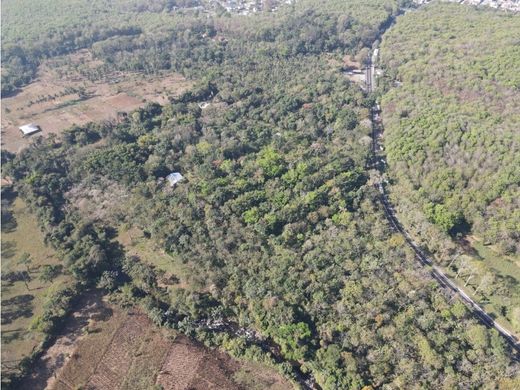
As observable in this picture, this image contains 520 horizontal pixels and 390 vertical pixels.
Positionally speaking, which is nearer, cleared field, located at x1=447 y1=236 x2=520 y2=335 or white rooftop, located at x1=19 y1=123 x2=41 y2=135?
cleared field, located at x1=447 y1=236 x2=520 y2=335

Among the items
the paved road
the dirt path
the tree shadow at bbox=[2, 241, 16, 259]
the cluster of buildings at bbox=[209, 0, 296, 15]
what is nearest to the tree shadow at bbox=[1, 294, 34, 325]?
the dirt path

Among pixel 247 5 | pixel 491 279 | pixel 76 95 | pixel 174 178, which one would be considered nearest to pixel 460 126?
pixel 491 279

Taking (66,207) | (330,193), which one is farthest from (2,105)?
(330,193)

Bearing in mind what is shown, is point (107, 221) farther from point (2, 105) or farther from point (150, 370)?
point (2, 105)

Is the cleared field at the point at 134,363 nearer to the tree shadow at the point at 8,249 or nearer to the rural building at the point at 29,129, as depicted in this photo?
the tree shadow at the point at 8,249

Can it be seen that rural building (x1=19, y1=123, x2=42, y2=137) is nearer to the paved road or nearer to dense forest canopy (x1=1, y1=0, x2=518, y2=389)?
dense forest canopy (x1=1, y1=0, x2=518, y2=389)

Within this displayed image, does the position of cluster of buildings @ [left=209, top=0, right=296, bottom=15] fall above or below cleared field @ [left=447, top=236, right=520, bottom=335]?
above

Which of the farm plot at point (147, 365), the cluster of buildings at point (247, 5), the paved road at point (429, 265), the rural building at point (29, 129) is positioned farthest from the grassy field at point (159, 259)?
the cluster of buildings at point (247, 5)
